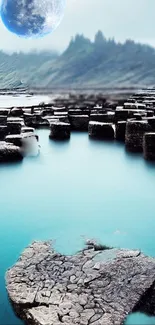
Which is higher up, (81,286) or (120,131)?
(120,131)

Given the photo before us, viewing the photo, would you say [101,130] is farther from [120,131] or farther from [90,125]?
[120,131]

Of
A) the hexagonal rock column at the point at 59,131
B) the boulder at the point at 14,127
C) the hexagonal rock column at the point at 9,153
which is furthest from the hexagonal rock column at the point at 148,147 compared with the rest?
the boulder at the point at 14,127

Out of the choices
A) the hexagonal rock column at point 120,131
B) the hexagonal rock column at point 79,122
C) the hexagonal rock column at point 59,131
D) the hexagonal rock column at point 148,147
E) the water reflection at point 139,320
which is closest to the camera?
the water reflection at point 139,320

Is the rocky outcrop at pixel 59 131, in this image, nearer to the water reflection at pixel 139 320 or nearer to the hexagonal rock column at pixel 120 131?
the hexagonal rock column at pixel 120 131

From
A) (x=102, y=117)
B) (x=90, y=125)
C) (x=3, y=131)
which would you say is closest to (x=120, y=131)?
(x=90, y=125)

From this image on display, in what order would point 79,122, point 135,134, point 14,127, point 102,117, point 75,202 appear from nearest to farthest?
1. point 75,202
2. point 135,134
3. point 14,127
4. point 102,117
5. point 79,122

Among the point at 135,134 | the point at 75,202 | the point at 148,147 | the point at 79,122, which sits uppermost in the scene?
the point at 79,122

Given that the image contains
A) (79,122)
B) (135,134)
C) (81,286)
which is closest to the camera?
(81,286)
